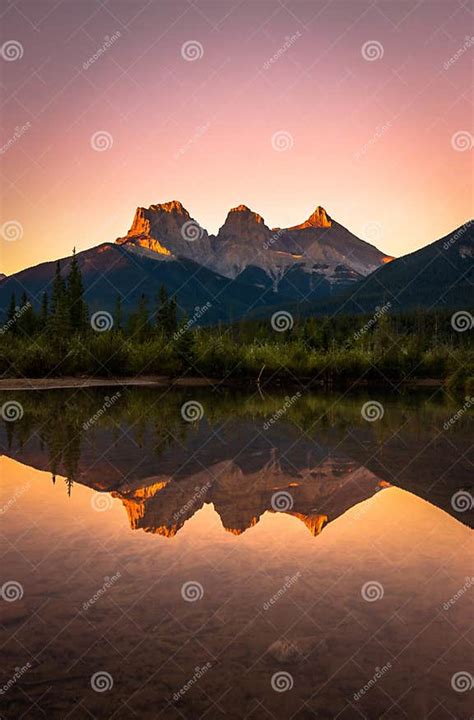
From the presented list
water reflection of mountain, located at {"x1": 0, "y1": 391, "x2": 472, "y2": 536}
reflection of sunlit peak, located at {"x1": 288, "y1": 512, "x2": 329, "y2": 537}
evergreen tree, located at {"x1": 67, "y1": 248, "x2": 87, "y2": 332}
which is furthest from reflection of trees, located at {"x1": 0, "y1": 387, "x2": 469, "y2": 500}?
evergreen tree, located at {"x1": 67, "y1": 248, "x2": 87, "y2": 332}

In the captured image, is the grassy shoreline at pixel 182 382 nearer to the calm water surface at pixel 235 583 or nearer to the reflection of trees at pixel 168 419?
the reflection of trees at pixel 168 419

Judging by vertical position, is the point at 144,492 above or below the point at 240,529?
below

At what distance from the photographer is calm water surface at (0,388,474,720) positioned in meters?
5.34

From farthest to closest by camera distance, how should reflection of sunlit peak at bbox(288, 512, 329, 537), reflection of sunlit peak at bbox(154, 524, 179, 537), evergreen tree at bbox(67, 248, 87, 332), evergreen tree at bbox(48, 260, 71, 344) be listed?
evergreen tree at bbox(67, 248, 87, 332), evergreen tree at bbox(48, 260, 71, 344), reflection of sunlit peak at bbox(288, 512, 329, 537), reflection of sunlit peak at bbox(154, 524, 179, 537)

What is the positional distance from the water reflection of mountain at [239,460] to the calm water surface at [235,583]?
0.27 ft

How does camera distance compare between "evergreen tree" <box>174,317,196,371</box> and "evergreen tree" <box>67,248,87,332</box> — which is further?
"evergreen tree" <box>67,248,87,332</box>

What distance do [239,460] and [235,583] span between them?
25.9ft

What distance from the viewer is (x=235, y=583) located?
774 cm

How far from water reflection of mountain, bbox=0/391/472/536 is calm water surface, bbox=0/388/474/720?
83 millimetres

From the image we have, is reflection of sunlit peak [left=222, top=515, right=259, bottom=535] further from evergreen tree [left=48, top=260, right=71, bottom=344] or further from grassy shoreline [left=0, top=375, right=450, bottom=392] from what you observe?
evergreen tree [left=48, top=260, right=71, bottom=344]

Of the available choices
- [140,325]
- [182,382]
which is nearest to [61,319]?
[140,325]

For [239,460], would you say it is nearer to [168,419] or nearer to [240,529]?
[240,529]

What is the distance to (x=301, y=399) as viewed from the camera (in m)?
34.5

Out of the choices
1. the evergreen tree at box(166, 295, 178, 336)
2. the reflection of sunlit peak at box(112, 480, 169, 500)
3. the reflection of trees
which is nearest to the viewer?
the reflection of sunlit peak at box(112, 480, 169, 500)
